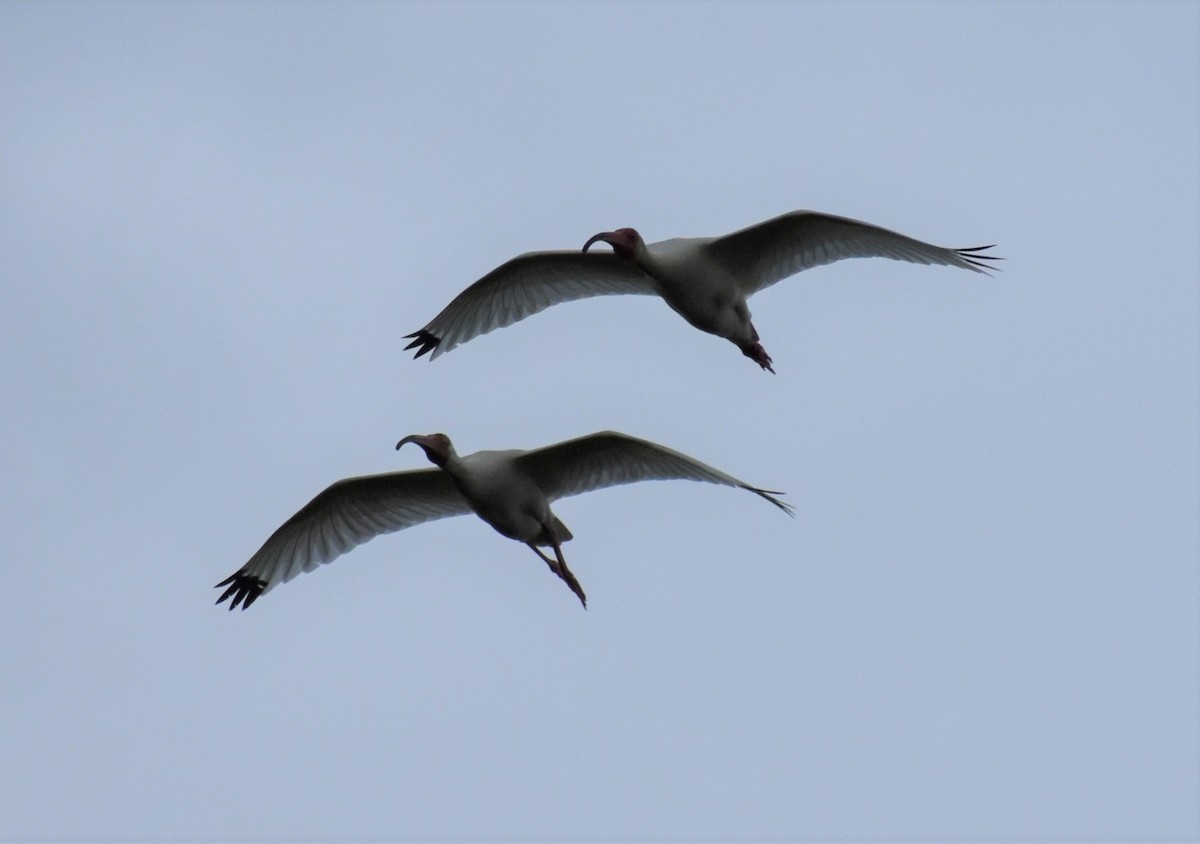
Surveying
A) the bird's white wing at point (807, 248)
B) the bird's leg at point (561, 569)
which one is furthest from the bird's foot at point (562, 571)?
the bird's white wing at point (807, 248)

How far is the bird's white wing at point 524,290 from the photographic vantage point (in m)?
17.8

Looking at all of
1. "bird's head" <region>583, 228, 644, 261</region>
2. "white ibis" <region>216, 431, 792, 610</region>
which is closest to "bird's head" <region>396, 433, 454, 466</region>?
"white ibis" <region>216, 431, 792, 610</region>

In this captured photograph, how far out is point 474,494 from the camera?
16.2 metres

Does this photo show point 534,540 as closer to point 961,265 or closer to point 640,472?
point 640,472

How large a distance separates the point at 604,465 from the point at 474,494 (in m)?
1.06

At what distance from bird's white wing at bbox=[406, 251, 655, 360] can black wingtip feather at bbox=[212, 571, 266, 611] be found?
97.4 inches

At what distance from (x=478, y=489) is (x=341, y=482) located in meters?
1.44

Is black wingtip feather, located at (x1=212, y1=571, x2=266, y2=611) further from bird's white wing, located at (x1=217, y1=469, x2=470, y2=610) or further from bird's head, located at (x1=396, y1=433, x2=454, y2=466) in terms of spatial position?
bird's head, located at (x1=396, y1=433, x2=454, y2=466)

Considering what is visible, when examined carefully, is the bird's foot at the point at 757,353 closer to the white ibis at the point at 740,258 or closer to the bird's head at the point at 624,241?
the white ibis at the point at 740,258

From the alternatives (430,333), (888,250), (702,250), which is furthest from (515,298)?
(888,250)

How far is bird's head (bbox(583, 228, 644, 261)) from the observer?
16766 millimetres

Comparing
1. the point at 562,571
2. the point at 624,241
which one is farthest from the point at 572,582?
the point at 624,241

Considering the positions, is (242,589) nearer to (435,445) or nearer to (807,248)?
(435,445)

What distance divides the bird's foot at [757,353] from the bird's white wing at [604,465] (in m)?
1.65
